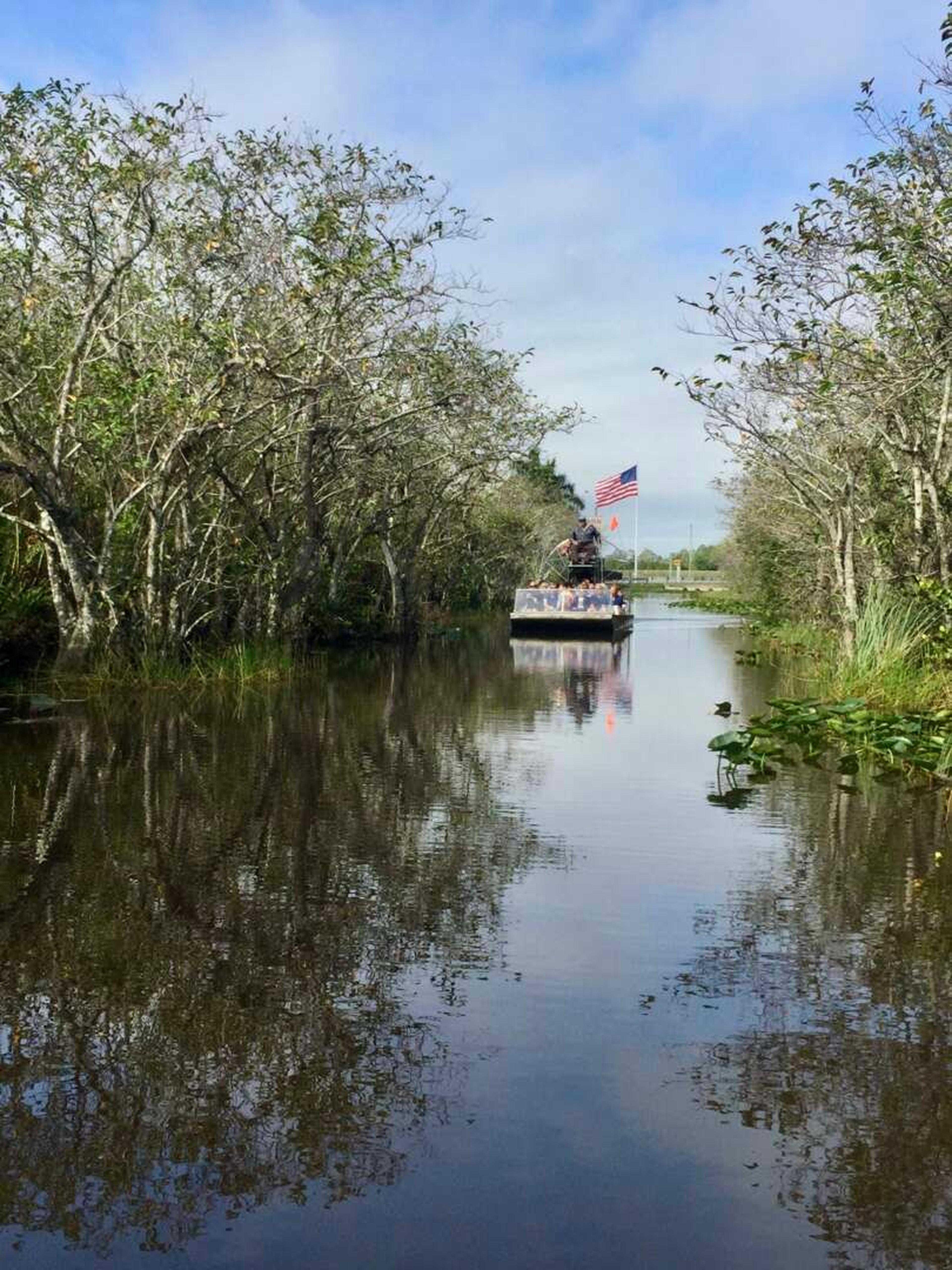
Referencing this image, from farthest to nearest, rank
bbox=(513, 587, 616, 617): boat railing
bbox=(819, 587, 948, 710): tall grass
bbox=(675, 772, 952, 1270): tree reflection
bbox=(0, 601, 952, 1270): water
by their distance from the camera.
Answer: bbox=(513, 587, 616, 617): boat railing
bbox=(819, 587, 948, 710): tall grass
bbox=(675, 772, 952, 1270): tree reflection
bbox=(0, 601, 952, 1270): water

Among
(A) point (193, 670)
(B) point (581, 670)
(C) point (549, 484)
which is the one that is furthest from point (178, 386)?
(C) point (549, 484)

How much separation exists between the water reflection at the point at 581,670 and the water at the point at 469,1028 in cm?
840

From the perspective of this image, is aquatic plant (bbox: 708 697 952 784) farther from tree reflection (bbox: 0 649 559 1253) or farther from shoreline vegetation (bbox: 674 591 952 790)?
tree reflection (bbox: 0 649 559 1253)

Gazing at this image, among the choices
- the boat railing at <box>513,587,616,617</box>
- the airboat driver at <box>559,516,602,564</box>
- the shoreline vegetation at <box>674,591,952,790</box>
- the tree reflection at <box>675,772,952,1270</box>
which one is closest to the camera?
the tree reflection at <box>675,772,952,1270</box>

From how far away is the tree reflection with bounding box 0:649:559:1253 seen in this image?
4246 millimetres

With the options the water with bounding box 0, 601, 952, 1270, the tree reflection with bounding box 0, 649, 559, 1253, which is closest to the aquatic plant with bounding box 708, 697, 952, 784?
the water with bounding box 0, 601, 952, 1270

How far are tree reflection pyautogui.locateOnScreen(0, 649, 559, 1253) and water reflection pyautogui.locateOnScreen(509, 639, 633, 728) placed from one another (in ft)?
24.3

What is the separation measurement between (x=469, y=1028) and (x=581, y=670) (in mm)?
23163

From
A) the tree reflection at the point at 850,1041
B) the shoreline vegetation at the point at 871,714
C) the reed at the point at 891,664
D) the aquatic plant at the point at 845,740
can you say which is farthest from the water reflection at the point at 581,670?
the tree reflection at the point at 850,1041

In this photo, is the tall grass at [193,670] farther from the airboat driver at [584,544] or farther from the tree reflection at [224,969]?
the airboat driver at [584,544]

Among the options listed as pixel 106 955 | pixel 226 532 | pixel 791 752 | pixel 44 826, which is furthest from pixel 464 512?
pixel 106 955

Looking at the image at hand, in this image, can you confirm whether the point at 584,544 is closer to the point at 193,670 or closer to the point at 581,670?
the point at 581,670

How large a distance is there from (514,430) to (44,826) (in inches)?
1051

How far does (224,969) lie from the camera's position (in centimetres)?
628
